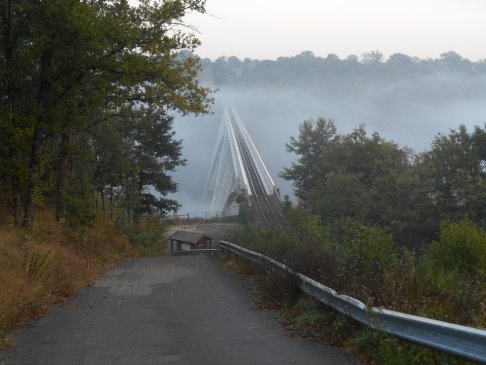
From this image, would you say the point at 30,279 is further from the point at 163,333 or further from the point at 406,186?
the point at 406,186

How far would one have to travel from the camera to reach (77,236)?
21.8 meters

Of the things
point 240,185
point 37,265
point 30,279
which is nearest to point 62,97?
point 37,265

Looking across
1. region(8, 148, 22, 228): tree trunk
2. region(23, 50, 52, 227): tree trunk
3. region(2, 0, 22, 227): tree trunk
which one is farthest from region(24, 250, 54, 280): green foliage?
region(8, 148, 22, 228): tree trunk

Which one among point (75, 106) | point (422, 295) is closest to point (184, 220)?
point (75, 106)

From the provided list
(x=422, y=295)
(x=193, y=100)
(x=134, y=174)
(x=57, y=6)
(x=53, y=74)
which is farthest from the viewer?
(x=134, y=174)

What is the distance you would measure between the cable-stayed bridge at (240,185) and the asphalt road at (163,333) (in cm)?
3989

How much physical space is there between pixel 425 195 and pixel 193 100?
97.5 ft

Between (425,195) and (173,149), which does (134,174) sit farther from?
(425,195)

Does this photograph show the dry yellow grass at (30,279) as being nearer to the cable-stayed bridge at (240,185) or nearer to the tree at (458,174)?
the tree at (458,174)

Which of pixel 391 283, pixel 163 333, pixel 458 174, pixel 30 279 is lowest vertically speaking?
pixel 163 333

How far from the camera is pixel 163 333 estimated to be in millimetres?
7828

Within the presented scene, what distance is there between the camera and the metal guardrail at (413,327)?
14.6 ft

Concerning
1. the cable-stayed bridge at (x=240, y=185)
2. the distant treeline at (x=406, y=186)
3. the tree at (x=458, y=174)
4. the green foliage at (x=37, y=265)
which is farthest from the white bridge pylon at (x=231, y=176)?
the green foliage at (x=37, y=265)

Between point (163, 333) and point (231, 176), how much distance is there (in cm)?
7542
